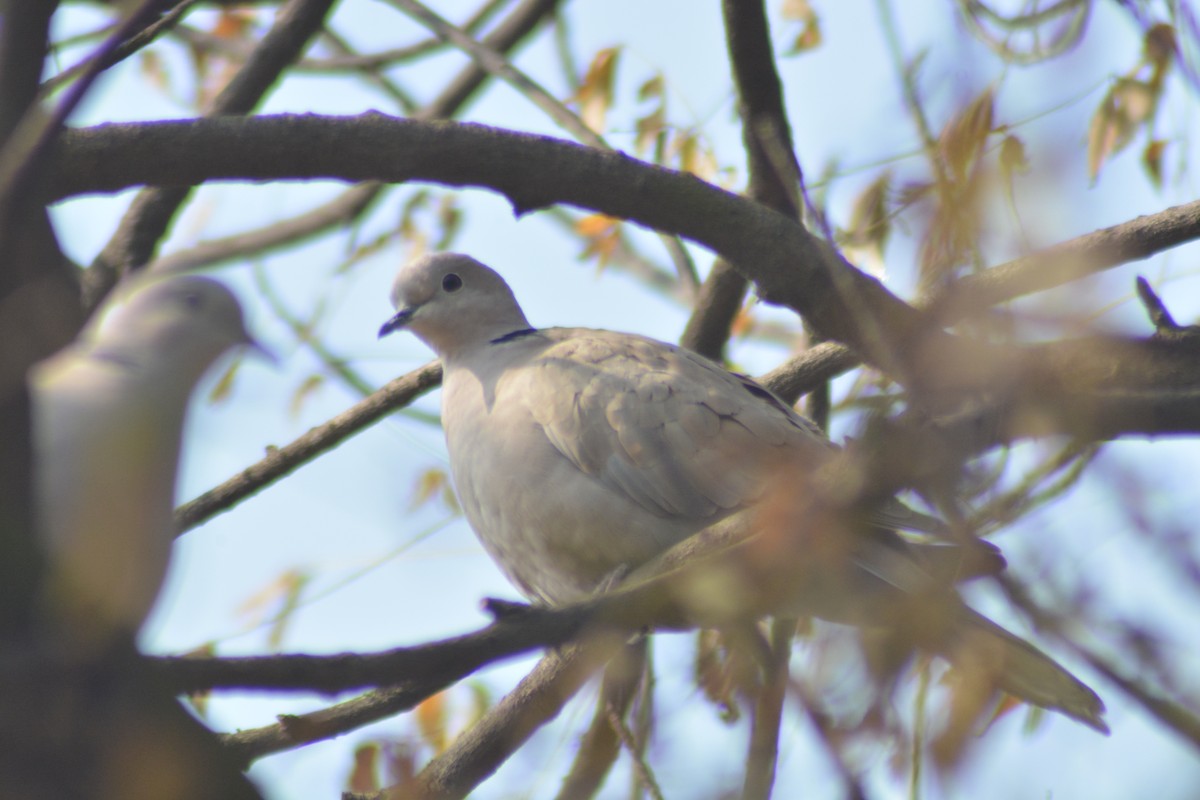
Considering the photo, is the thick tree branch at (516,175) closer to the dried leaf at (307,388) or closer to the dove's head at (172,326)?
the dove's head at (172,326)

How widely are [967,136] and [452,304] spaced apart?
2962 millimetres

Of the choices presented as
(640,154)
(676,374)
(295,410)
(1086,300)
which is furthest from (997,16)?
(295,410)

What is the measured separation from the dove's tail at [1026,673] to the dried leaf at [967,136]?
0.60 metres

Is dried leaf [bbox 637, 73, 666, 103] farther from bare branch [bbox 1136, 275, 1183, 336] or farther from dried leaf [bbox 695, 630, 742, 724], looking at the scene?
dried leaf [bbox 695, 630, 742, 724]

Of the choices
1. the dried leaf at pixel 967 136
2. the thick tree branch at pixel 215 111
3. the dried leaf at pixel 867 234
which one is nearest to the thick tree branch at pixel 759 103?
the dried leaf at pixel 867 234

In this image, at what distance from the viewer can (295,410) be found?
5.05 meters

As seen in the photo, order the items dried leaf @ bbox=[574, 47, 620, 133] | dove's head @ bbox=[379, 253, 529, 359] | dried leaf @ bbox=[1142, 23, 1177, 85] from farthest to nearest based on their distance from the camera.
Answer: dried leaf @ bbox=[574, 47, 620, 133] → dove's head @ bbox=[379, 253, 529, 359] → dried leaf @ bbox=[1142, 23, 1177, 85]

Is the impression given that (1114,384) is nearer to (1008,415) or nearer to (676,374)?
(1008,415)

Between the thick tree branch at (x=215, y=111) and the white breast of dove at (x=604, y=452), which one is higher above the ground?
the thick tree branch at (x=215, y=111)

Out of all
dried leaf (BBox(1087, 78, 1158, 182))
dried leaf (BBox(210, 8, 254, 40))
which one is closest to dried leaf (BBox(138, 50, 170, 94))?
dried leaf (BBox(210, 8, 254, 40))

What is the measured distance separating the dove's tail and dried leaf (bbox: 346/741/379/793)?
1763 mm

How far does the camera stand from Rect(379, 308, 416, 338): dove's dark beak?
4473 mm

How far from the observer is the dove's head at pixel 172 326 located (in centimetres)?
282

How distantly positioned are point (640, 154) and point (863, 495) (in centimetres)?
341
